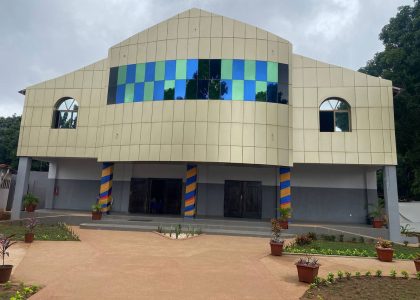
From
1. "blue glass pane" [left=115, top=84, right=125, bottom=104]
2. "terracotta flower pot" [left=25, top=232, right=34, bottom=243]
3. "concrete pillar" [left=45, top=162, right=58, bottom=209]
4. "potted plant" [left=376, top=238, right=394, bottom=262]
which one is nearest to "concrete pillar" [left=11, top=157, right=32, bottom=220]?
"concrete pillar" [left=45, top=162, right=58, bottom=209]

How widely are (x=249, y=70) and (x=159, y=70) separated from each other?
6.19 metres

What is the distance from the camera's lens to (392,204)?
19906mm

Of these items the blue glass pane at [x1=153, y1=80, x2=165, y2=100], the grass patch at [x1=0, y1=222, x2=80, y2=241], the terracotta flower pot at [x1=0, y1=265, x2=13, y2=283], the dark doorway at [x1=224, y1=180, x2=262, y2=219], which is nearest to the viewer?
the terracotta flower pot at [x1=0, y1=265, x2=13, y2=283]

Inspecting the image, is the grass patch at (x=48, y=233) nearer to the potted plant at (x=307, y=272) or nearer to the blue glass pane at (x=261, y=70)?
the potted plant at (x=307, y=272)

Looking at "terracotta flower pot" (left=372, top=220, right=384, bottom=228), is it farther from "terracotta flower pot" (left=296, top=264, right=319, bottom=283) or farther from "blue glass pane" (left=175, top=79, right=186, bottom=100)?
"blue glass pane" (left=175, top=79, right=186, bottom=100)

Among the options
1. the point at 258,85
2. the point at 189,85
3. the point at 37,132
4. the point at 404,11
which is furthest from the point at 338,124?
the point at 37,132

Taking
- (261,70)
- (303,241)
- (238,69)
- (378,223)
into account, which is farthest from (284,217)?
(238,69)

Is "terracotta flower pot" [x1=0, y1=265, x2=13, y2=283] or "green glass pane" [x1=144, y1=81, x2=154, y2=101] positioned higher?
"green glass pane" [x1=144, y1=81, x2=154, y2=101]

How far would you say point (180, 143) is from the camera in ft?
67.5

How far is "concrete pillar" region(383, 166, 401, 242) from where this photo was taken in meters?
19.6

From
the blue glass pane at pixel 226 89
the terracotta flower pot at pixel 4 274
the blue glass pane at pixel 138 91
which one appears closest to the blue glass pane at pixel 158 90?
the blue glass pane at pixel 138 91

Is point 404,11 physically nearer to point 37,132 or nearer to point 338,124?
point 338,124

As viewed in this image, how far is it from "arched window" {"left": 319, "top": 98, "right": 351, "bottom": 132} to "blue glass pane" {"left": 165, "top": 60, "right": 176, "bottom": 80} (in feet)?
34.2

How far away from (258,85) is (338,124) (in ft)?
20.2
